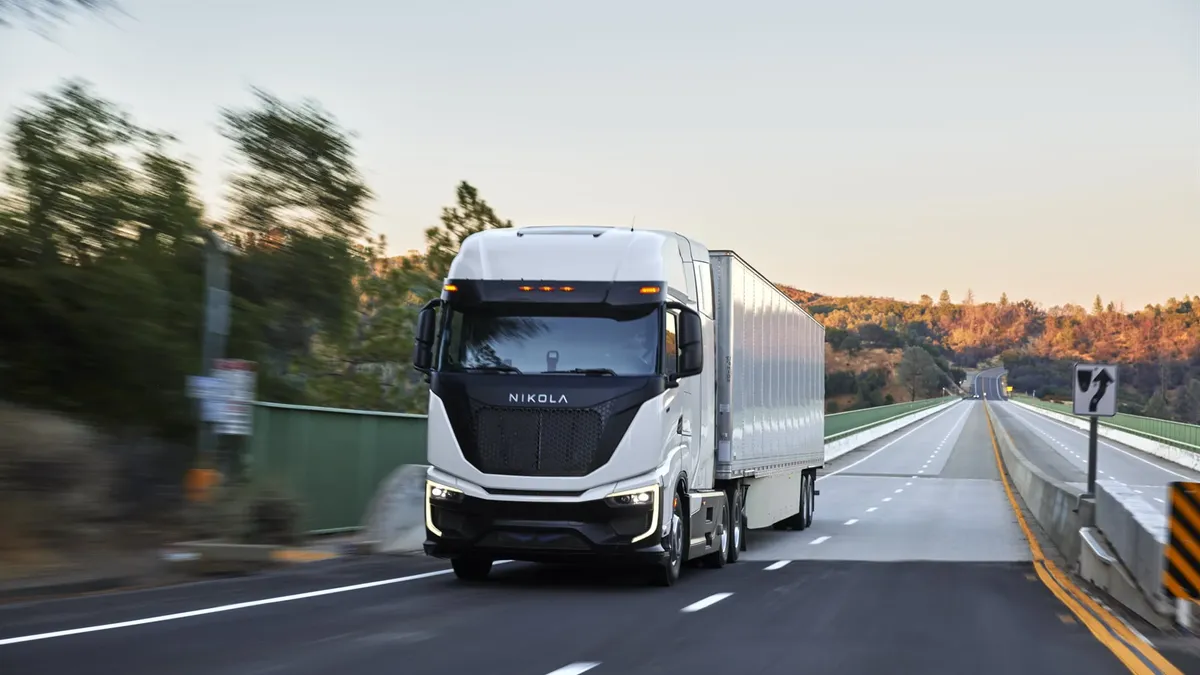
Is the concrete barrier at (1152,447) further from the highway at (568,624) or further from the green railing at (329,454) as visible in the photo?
the green railing at (329,454)

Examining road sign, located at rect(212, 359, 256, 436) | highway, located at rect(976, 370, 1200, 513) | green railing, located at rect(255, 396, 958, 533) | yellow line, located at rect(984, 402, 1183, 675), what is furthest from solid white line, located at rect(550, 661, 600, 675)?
highway, located at rect(976, 370, 1200, 513)

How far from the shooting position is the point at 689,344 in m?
13.7

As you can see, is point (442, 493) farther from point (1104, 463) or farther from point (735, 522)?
point (1104, 463)

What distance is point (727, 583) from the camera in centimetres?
1531

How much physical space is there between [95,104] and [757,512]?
11.5 meters

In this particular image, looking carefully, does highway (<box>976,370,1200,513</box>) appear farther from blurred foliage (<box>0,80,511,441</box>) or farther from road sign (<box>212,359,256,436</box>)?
road sign (<box>212,359,256,436</box>)

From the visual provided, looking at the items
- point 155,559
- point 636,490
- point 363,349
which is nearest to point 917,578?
point 636,490

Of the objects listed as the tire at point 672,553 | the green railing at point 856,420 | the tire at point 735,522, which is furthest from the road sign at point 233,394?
the green railing at point 856,420

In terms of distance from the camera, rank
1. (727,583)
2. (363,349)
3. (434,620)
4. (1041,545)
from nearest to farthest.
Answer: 1. (434,620)
2. (727,583)
3. (1041,545)
4. (363,349)

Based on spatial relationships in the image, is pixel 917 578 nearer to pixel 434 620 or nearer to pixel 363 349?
pixel 434 620

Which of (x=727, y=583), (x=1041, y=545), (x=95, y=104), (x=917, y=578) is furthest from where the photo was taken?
(x=1041, y=545)

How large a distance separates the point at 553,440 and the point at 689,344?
5.49 ft

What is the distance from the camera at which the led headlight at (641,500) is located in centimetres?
1337

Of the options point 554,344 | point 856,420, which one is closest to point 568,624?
point 554,344
